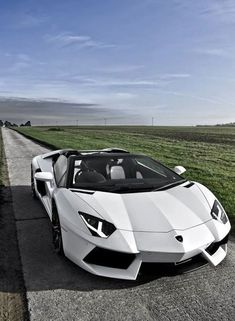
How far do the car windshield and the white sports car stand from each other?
1 cm

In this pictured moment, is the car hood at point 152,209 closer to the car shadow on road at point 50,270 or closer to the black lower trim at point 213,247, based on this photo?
the black lower trim at point 213,247

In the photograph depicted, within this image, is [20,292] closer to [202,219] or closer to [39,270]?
[39,270]

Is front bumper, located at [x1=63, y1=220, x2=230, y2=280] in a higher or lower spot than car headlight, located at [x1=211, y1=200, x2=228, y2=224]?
lower

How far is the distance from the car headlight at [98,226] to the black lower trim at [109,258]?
5.9 inches

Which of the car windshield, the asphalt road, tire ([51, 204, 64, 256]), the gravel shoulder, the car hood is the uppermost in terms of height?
the car windshield

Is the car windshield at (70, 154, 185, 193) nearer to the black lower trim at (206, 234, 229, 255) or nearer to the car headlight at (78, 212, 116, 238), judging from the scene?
the car headlight at (78, 212, 116, 238)

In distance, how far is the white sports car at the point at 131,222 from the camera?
300 cm

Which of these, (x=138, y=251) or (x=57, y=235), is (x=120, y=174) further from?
(x=138, y=251)

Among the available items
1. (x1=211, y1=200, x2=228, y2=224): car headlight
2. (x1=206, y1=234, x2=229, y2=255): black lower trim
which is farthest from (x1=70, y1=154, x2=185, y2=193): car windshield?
(x1=206, y1=234, x2=229, y2=255): black lower trim

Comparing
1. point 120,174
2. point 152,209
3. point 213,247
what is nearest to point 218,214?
point 213,247

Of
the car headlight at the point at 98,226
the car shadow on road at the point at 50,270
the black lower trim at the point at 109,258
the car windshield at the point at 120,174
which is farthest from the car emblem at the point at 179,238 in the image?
the car windshield at the point at 120,174

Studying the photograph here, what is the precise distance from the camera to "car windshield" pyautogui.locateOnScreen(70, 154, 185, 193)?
13.2 ft

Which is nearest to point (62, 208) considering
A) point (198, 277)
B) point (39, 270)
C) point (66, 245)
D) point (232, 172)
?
point (66, 245)

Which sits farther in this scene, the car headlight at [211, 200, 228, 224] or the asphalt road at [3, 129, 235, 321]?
the car headlight at [211, 200, 228, 224]
